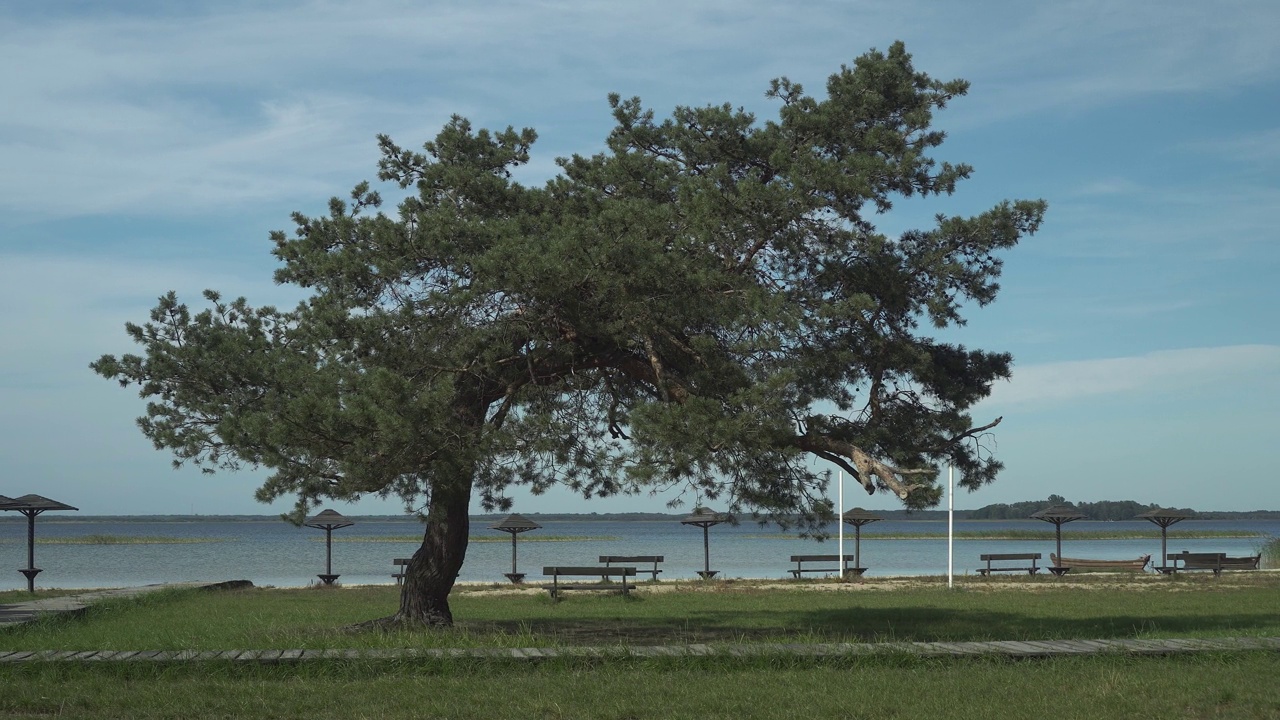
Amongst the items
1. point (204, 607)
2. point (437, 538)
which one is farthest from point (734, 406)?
point (204, 607)

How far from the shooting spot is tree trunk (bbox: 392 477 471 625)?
13.9 meters

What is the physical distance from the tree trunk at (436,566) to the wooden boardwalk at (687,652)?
4.71m

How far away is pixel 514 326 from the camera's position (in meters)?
12.2

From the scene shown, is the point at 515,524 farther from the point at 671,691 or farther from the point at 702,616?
the point at 671,691

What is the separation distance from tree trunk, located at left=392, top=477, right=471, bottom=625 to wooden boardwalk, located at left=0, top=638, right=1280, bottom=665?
4.71 m

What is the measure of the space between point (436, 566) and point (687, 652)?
571cm

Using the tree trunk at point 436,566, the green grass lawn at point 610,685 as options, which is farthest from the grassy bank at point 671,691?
the tree trunk at point 436,566

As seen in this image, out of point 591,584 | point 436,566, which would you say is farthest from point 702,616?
point 591,584

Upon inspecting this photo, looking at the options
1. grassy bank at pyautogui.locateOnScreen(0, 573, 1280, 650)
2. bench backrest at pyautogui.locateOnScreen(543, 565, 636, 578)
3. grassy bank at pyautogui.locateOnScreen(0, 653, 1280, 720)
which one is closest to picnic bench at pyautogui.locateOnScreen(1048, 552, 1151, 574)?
grassy bank at pyautogui.locateOnScreen(0, 573, 1280, 650)

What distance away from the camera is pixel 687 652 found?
9.16 m

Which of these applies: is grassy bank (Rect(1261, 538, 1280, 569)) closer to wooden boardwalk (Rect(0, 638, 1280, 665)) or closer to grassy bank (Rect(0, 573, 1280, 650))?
grassy bank (Rect(0, 573, 1280, 650))

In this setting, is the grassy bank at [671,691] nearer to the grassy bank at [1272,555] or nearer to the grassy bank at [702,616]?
the grassy bank at [702,616]

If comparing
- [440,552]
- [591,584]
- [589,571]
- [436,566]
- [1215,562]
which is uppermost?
[440,552]

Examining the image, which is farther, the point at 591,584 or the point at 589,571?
the point at 589,571
